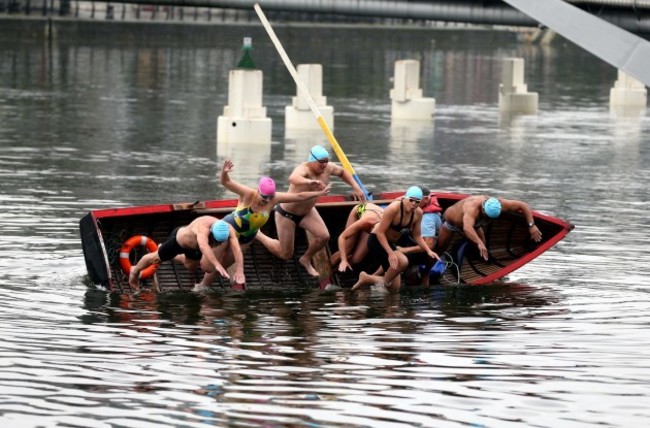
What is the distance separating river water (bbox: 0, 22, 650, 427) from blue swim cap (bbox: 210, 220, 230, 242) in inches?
33.5

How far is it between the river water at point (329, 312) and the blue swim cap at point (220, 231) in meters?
0.85

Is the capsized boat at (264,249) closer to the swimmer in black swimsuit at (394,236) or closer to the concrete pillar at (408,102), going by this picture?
the swimmer in black swimsuit at (394,236)

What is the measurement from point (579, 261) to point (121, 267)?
283 inches

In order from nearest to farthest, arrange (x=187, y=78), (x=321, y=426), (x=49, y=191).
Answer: (x=321, y=426) → (x=49, y=191) → (x=187, y=78)

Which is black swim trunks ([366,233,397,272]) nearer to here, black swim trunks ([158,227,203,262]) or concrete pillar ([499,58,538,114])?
A: black swim trunks ([158,227,203,262])

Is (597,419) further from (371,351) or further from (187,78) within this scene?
(187,78)

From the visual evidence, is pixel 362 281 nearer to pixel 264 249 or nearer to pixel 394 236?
pixel 394 236

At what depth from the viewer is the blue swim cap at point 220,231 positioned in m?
21.0

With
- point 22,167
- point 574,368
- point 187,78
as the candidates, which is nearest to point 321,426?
point 574,368

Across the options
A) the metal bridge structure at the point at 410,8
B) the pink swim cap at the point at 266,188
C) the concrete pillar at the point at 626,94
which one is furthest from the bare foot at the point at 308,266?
the concrete pillar at the point at 626,94

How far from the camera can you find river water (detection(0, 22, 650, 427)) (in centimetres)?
1557

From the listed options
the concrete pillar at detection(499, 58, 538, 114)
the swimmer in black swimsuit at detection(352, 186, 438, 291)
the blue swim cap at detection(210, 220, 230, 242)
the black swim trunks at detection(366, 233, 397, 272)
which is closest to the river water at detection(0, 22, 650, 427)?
the swimmer in black swimsuit at detection(352, 186, 438, 291)

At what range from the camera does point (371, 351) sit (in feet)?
59.2

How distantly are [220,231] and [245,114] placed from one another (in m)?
21.7
